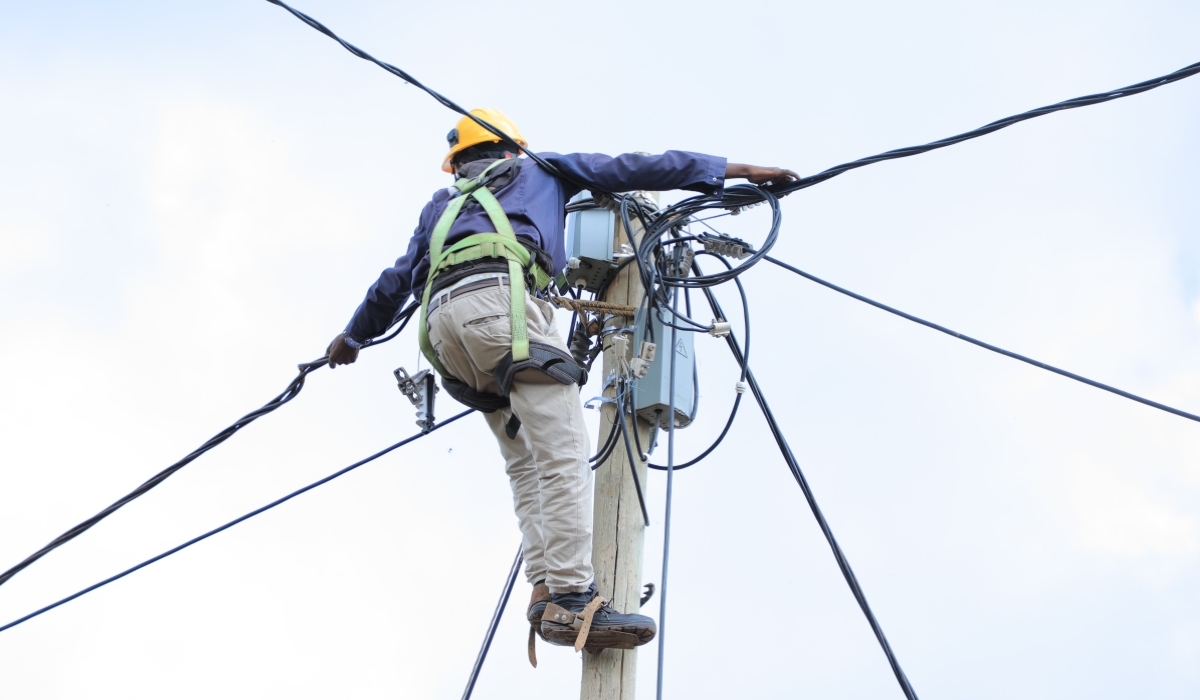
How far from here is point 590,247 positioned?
5.30 meters

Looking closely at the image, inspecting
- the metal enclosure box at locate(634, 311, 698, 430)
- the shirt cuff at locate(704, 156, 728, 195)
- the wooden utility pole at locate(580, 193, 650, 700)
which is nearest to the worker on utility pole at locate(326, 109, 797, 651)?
the shirt cuff at locate(704, 156, 728, 195)

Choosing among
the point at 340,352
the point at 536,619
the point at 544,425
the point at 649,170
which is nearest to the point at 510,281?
the point at 544,425

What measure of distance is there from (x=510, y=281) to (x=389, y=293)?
2.87ft

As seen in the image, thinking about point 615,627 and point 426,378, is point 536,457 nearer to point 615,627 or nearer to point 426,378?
point 615,627

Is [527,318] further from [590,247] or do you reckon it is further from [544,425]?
[590,247]

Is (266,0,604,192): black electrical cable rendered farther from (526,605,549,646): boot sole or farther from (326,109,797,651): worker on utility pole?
(526,605,549,646): boot sole

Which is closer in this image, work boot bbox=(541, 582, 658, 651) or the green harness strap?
work boot bbox=(541, 582, 658, 651)

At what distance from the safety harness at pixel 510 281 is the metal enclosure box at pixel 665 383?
0.61 metres

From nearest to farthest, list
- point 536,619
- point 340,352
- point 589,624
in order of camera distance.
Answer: point 589,624 < point 536,619 < point 340,352

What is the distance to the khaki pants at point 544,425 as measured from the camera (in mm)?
4320

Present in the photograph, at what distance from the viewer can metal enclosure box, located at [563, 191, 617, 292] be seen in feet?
17.4

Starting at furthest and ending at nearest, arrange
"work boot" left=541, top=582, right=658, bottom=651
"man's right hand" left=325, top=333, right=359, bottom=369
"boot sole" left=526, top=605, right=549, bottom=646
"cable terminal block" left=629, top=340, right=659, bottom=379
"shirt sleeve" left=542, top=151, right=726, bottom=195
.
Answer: "man's right hand" left=325, top=333, right=359, bottom=369
"cable terminal block" left=629, top=340, right=659, bottom=379
"shirt sleeve" left=542, top=151, right=726, bottom=195
"boot sole" left=526, top=605, right=549, bottom=646
"work boot" left=541, top=582, right=658, bottom=651

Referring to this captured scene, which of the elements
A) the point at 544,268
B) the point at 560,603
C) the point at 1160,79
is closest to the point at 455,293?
the point at 544,268

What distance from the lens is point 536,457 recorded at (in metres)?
4.38
